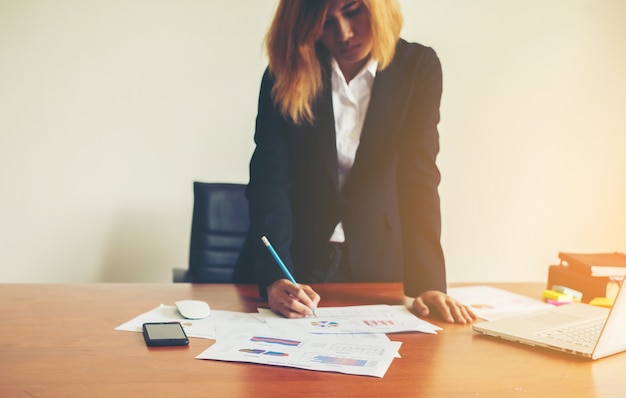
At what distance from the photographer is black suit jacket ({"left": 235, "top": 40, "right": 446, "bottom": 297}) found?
5.29 feet

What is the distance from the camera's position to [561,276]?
178cm

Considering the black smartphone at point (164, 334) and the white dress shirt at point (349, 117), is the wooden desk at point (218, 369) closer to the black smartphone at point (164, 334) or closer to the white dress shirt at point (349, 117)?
the black smartphone at point (164, 334)

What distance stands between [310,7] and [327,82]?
Result: 0.20m

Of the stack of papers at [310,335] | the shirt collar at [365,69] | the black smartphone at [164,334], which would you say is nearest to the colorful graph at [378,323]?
the stack of papers at [310,335]

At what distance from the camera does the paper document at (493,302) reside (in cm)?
150

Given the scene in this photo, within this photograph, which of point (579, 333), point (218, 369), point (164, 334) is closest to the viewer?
point (218, 369)

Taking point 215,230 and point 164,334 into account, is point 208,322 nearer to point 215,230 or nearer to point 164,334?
point 164,334

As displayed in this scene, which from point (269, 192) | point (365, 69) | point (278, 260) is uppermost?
point (365, 69)

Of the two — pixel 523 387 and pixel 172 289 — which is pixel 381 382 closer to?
pixel 523 387

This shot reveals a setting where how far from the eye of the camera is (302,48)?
5.31 feet

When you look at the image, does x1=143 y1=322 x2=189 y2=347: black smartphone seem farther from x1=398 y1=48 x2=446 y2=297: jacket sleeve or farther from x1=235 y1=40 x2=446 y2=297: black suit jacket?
x1=398 y1=48 x2=446 y2=297: jacket sleeve

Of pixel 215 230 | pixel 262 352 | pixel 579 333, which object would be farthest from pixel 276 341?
pixel 215 230

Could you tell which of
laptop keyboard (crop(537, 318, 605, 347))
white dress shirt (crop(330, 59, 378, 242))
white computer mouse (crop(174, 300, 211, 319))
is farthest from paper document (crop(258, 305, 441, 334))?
white dress shirt (crop(330, 59, 378, 242))

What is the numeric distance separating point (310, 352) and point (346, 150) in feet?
2.47
